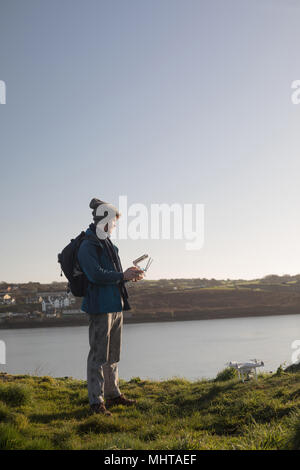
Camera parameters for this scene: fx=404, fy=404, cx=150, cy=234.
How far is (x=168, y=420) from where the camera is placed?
13.1ft

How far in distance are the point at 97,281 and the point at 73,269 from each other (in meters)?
0.34

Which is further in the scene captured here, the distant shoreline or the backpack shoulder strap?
the distant shoreline

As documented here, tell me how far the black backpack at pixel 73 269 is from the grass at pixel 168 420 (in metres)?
1.39

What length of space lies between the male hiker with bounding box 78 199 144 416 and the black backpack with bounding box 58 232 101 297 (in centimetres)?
8

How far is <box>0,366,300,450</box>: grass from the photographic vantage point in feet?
9.45

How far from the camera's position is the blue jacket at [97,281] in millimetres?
4535

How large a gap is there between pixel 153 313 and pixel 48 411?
69.5 meters

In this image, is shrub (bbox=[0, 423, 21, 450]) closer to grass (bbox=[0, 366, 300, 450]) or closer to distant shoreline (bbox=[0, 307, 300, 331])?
grass (bbox=[0, 366, 300, 450])

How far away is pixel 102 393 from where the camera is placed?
14.9ft

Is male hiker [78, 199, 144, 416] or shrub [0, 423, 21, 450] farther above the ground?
male hiker [78, 199, 144, 416]

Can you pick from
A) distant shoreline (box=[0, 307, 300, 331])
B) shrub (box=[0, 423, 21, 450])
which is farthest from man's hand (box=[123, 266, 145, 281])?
distant shoreline (box=[0, 307, 300, 331])

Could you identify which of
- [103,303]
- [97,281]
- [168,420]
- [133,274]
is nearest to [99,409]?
[168,420]

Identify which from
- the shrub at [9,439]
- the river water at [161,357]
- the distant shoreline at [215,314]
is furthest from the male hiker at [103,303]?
the distant shoreline at [215,314]
